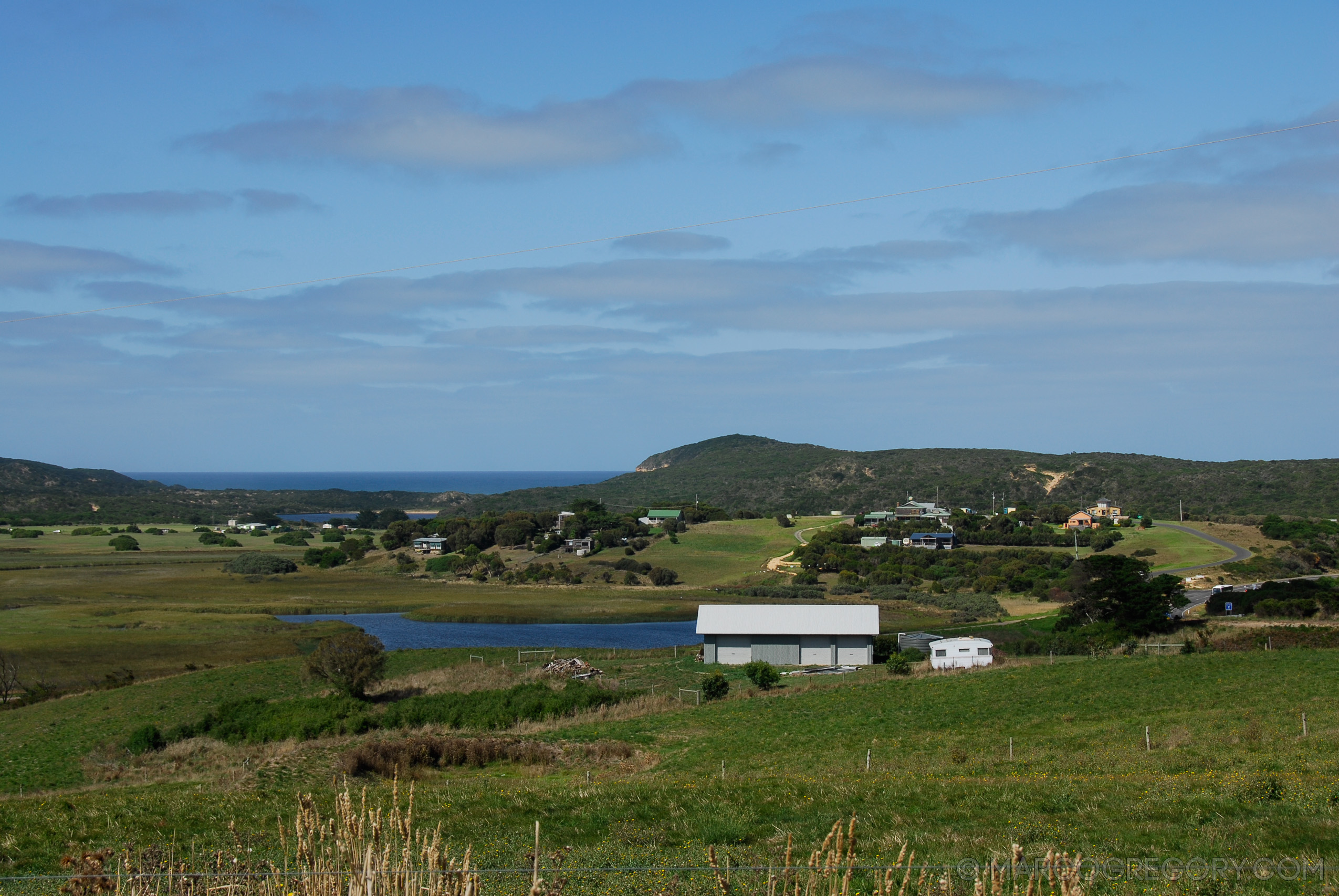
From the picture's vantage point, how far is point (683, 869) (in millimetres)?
7980

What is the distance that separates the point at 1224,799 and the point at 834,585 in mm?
74086

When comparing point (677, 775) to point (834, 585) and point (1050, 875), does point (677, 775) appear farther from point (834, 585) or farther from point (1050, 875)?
point (834, 585)

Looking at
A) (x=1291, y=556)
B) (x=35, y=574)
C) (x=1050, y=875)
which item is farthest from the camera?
(x=35, y=574)

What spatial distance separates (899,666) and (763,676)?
5.67 metres

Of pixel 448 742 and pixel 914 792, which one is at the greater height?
pixel 914 792

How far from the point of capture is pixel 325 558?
10781 cm

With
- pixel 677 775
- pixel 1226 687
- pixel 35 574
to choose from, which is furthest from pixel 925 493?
pixel 677 775

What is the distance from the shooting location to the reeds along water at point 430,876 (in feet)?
15.4

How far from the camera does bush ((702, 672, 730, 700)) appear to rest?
33.4 meters

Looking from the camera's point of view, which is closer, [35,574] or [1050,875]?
[1050,875]

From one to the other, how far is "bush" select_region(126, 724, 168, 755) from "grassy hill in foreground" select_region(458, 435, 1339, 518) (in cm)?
12519

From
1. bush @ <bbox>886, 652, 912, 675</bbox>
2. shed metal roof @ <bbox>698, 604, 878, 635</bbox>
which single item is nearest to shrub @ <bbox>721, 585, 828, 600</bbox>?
shed metal roof @ <bbox>698, 604, 878, 635</bbox>

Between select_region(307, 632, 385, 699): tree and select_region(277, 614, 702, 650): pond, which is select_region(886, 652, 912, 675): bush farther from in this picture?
select_region(307, 632, 385, 699): tree

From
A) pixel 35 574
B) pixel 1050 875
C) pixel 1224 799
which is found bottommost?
pixel 35 574
